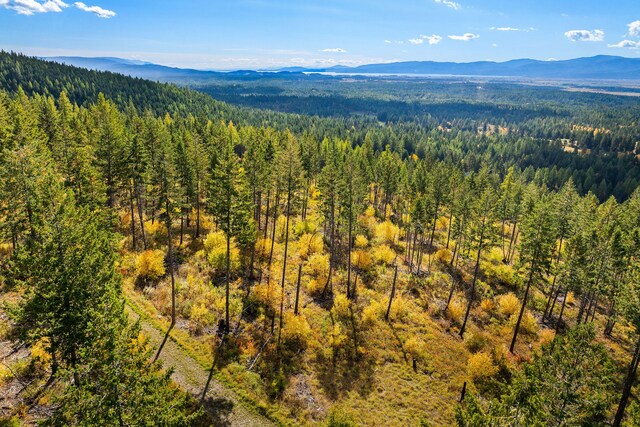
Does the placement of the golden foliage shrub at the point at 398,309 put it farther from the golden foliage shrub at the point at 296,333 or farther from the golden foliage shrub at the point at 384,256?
the golden foliage shrub at the point at 296,333

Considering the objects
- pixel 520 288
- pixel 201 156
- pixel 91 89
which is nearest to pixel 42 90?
pixel 91 89

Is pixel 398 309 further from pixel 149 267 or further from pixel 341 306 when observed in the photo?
pixel 149 267

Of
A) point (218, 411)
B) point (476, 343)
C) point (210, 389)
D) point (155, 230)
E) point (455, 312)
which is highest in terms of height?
point (155, 230)

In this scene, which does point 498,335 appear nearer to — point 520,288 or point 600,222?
point 520,288

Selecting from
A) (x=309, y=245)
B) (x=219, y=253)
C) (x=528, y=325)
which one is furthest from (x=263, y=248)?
(x=528, y=325)

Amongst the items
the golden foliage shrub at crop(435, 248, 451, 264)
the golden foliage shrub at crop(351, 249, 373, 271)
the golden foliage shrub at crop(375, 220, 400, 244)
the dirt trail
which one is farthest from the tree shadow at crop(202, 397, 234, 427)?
the golden foliage shrub at crop(435, 248, 451, 264)

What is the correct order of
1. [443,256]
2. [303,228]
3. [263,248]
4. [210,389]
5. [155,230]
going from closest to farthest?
[210,389] < [263,248] < [155,230] < [303,228] < [443,256]

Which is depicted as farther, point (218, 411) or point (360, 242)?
point (360, 242)

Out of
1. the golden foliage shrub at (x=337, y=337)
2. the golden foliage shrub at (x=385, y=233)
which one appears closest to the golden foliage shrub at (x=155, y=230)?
the golden foliage shrub at (x=337, y=337)
